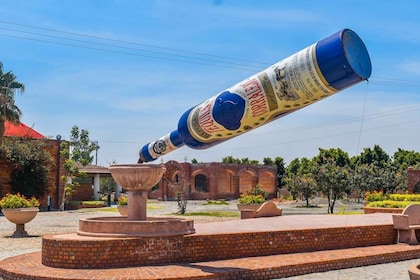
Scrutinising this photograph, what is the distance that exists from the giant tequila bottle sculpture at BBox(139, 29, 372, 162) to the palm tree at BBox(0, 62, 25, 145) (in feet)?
83.1

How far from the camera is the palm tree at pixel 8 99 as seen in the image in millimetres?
32500

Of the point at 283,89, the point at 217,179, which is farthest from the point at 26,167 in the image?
the point at 283,89

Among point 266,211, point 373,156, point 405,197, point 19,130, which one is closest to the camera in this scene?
point 266,211

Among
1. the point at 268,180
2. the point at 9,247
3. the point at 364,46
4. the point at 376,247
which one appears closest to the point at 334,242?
the point at 376,247

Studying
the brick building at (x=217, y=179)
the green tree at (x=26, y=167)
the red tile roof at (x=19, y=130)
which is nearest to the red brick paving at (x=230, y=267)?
the green tree at (x=26, y=167)

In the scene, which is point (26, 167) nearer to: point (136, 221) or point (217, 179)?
point (217, 179)

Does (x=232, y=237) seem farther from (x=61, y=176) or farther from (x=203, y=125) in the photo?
(x=61, y=176)

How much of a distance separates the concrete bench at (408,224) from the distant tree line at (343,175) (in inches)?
673

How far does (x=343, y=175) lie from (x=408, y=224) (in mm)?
18508

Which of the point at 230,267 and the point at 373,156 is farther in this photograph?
the point at 373,156

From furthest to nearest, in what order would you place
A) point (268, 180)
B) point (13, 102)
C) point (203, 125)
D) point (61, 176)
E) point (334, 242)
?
point (268, 180), point (61, 176), point (13, 102), point (334, 242), point (203, 125)

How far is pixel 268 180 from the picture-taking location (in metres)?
62.1

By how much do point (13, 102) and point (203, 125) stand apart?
88.1 feet

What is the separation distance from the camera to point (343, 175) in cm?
2984
